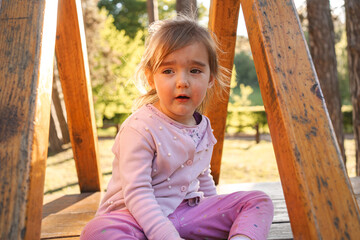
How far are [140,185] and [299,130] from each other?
583 millimetres

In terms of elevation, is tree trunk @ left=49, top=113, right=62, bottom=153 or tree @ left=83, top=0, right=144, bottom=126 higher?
tree @ left=83, top=0, right=144, bottom=126

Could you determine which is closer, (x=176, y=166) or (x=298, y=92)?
(x=298, y=92)

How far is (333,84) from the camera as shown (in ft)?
15.4

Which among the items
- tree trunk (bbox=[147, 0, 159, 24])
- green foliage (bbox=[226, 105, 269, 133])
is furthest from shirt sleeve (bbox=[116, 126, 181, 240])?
green foliage (bbox=[226, 105, 269, 133])

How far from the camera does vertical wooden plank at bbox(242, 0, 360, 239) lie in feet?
3.23

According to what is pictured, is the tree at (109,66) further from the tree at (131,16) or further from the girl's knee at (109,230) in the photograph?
the tree at (131,16)

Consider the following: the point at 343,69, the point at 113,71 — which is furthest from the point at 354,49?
the point at 343,69

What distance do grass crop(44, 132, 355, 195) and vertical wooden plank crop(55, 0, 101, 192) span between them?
3546mm

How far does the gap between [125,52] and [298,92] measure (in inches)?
312

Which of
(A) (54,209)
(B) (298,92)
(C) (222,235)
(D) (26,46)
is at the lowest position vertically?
(A) (54,209)

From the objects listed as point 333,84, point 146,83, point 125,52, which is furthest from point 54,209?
point 125,52

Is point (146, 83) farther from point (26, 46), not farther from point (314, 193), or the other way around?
point (314, 193)

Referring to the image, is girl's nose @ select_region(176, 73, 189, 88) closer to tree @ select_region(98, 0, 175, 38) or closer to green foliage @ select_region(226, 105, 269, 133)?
green foliage @ select_region(226, 105, 269, 133)

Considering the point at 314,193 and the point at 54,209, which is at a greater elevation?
the point at 314,193
